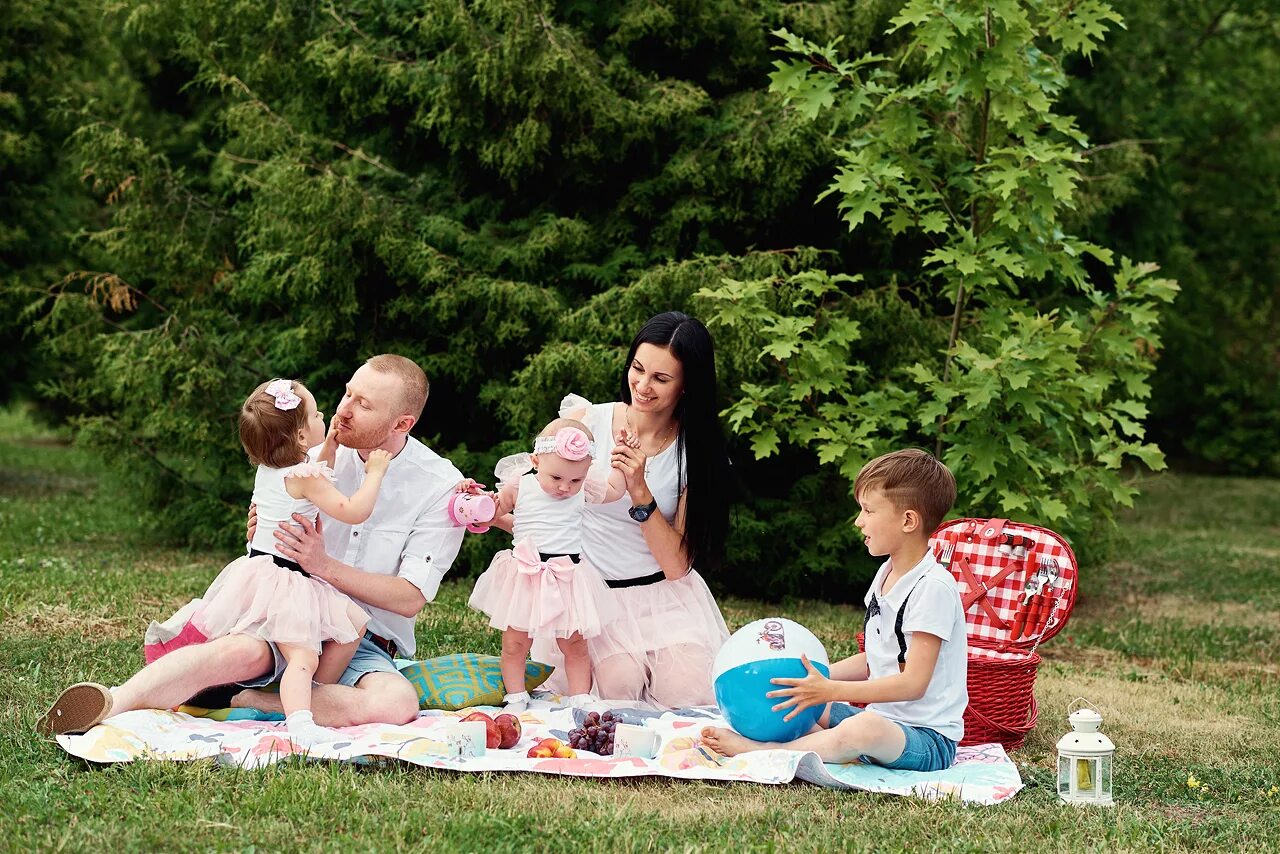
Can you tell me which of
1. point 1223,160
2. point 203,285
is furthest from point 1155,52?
point 203,285

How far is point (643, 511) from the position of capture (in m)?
4.95

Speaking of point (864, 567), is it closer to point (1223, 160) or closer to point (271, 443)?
point (271, 443)

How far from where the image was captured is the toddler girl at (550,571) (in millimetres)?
4848

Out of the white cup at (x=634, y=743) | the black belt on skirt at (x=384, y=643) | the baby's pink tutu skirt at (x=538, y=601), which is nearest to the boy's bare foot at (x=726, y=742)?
the white cup at (x=634, y=743)

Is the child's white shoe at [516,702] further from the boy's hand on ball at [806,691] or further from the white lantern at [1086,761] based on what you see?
the white lantern at [1086,761]

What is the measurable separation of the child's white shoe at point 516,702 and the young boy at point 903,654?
946 millimetres

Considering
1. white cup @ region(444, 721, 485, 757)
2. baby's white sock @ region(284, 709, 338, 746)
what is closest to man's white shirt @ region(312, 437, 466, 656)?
baby's white sock @ region(284, 709, 338, 746)

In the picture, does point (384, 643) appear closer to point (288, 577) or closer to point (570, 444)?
point (288, 577)

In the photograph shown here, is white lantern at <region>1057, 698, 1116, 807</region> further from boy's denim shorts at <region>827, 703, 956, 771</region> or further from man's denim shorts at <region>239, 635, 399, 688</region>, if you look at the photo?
man's denim shorts at <region>239, 635, 399, 688</region>

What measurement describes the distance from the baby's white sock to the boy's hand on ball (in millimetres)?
1454

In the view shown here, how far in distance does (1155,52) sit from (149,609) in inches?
596

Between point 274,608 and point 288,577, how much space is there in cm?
13

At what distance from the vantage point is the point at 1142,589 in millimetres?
10438

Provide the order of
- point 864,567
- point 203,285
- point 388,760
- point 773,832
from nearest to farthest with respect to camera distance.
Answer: point 773,832, point 388,760, point 864,567, point 203,285
